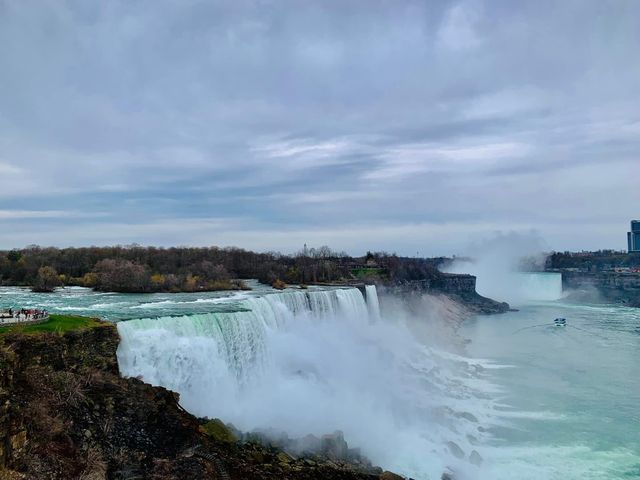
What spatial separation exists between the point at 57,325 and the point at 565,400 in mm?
18632

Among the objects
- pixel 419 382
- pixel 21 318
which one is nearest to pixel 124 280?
pixel 21 318

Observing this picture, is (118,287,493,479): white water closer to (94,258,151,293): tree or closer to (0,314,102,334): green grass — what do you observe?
(0,314,102,334): green grass

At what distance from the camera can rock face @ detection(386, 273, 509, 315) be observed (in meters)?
50.2

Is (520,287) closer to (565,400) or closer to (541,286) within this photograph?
(541,286)

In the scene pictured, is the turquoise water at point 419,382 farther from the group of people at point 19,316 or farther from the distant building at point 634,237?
the distant building at point 634,237

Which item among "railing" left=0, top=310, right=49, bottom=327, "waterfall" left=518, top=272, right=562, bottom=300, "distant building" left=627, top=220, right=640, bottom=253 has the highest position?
"distant building" left=627, top=220, right=640, bottom=253

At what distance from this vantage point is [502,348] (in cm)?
3206

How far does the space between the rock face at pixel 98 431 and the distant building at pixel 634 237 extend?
5213 inches

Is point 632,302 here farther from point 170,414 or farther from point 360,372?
point 170,414

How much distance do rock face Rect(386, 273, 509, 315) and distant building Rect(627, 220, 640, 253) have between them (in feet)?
279

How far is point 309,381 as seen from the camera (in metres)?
19.0

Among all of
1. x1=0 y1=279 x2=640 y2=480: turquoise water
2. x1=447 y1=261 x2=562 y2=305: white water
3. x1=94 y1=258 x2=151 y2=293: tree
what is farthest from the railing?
x1=447 y1=261 x2=562 y2=305: white water

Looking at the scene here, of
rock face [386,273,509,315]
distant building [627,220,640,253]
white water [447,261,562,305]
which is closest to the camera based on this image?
rock face [386,273,509,315]

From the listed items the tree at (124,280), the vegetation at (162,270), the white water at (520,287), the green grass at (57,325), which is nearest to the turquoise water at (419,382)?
→ the green grass at (57,325)
